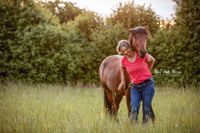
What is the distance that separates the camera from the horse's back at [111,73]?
26.2 ft

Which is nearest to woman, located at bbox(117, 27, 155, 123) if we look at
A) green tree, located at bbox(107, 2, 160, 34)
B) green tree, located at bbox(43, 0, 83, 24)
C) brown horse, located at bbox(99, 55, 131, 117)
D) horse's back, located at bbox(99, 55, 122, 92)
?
brown horse, located at bbox(99, 55, 131, 117)

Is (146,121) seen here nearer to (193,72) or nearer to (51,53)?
(193,72)

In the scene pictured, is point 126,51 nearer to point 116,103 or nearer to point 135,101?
point 135,101

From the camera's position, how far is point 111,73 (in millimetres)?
8203

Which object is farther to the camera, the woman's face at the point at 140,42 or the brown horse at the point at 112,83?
the brown horse at the point at 112,83

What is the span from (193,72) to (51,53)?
19.6ft

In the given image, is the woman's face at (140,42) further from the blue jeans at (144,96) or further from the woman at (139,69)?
the blue jeans at (144,96)

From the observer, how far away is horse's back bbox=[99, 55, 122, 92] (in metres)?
7.98

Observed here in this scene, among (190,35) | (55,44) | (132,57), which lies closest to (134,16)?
(55,44)

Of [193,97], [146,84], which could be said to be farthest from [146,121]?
[193,97]

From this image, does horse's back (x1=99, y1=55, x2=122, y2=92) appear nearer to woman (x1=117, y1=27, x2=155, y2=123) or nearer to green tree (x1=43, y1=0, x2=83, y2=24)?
woman (x1=117, y1=27, x2=155, y2=123)

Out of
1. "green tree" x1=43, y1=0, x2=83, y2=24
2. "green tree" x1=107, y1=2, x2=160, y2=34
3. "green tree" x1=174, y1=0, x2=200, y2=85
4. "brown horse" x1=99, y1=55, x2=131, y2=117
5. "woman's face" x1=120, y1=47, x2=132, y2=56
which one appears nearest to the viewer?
"woman's face" x1=120, y1=47, x2=132, y2=56

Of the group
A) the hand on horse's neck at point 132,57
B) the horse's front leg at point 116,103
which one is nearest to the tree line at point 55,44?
the horse's front leg at point 116,103

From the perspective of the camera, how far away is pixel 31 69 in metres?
16.1
